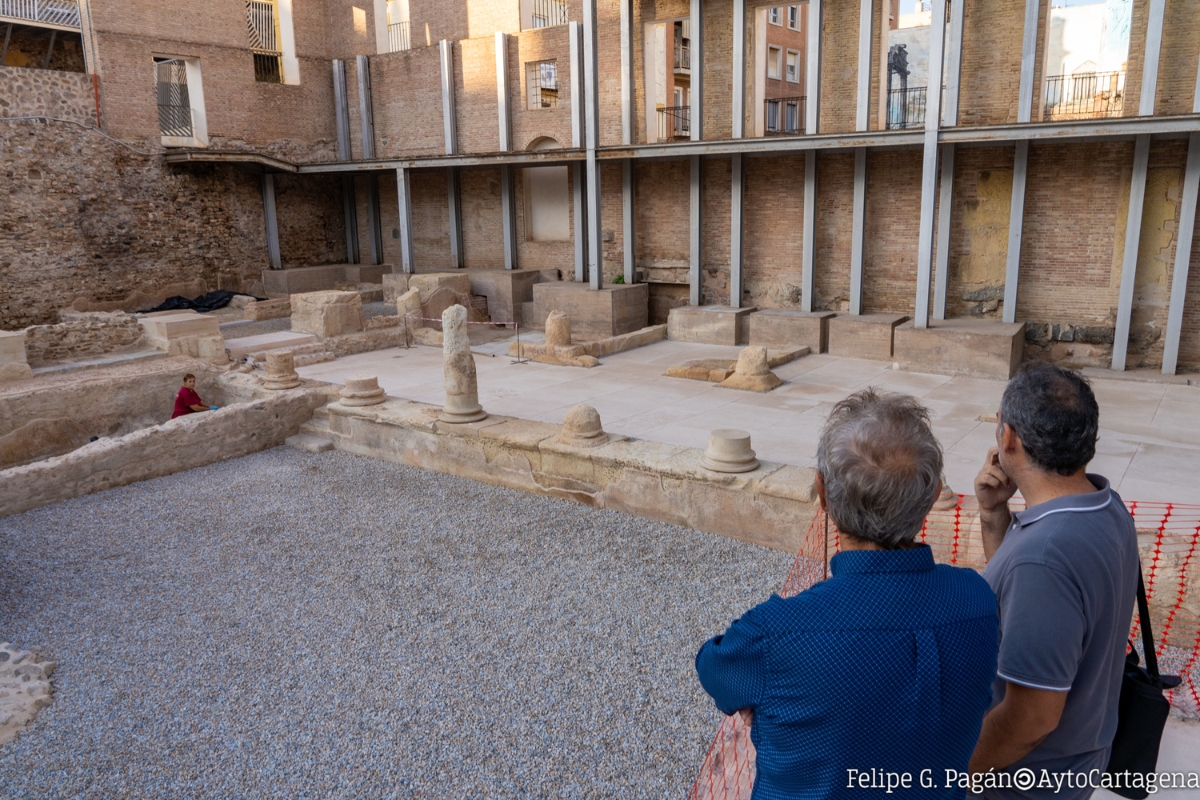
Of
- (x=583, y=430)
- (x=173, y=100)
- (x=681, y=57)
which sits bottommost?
(x=583, y=430)

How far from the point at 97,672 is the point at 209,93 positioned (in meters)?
18.0

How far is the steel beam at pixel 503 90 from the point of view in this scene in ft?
62.5

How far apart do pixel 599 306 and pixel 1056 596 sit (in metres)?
14.3

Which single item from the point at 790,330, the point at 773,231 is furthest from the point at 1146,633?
the point at 773,231

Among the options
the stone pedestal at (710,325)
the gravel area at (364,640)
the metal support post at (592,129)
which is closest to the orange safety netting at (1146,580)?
the gravel area at (364,640)

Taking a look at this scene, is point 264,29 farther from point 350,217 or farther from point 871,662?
point 871,662

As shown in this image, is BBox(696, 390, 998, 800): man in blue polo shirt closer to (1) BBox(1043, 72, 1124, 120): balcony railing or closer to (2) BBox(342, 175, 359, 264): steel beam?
(1) BBox(1043, 72, 1124, 120): balcony railing

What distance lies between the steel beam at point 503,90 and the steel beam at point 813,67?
7.72 meters

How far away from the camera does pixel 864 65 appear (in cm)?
1328

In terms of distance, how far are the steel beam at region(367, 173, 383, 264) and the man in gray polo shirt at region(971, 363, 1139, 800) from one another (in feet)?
70.9

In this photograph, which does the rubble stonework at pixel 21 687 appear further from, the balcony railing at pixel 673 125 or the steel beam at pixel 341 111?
the balcony railing at pixel 673 125

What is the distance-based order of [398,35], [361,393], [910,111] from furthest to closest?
1. [910,111]
2. [398,35]
3. [361,393]

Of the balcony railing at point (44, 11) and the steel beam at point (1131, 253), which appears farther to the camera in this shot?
the balcony railing at point (44, 11)

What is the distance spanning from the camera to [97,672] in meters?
5.17
